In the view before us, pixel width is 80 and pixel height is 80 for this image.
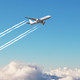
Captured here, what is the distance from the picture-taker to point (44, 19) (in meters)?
166

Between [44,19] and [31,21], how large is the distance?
18558 mm

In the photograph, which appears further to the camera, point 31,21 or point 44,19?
point 31,21

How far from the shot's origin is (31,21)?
180 m
